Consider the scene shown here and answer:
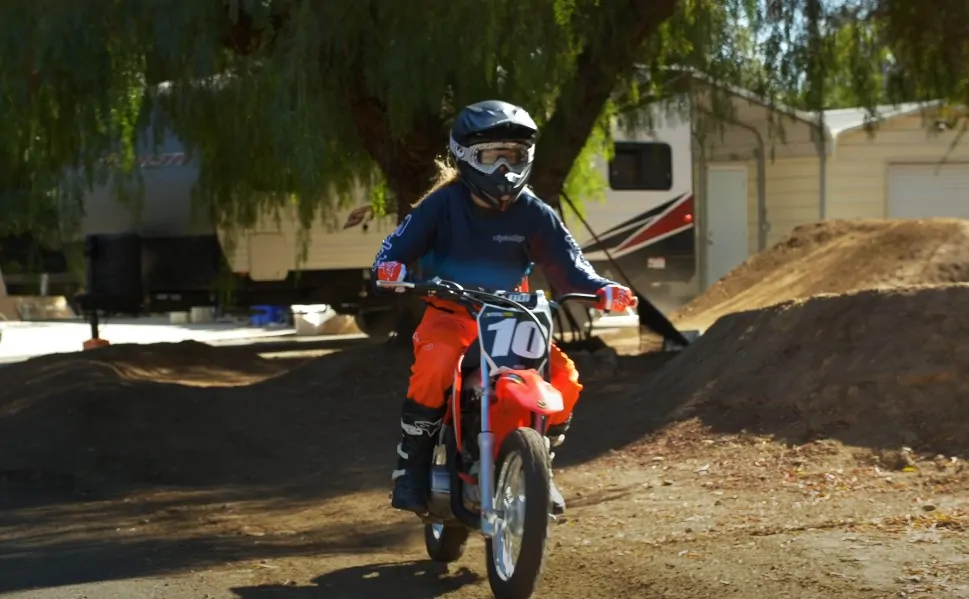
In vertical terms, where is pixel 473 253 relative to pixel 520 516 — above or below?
above

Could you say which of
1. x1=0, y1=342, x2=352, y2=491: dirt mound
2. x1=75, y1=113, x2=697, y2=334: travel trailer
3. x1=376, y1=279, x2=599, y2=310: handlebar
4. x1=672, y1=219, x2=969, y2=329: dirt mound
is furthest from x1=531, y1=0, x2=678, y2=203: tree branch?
x1=376, y1=279, x2=599, y2=310: handlebar

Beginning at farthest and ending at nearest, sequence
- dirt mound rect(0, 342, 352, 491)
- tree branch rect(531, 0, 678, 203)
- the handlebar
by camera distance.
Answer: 1. tree branch rect(531, 0, 678, 203)
2. dirt mound rect(0, 342, 352, 491)
3. the handlebar

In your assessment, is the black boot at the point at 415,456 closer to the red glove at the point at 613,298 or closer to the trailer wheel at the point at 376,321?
the red glove at the point at 613,298

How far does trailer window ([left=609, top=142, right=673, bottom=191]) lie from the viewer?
20.4m

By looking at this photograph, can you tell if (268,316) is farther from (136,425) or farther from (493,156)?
(493,156)

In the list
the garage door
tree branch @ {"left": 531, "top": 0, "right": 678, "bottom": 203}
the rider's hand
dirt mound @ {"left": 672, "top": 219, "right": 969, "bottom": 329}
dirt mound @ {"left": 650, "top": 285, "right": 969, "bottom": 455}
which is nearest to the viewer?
the rider's hand

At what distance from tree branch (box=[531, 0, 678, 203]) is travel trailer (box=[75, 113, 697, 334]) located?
4.03m

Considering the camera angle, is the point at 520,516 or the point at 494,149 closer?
the point at 520,516

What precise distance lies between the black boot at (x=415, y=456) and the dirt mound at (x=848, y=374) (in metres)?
2.90

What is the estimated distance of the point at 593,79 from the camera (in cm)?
1083

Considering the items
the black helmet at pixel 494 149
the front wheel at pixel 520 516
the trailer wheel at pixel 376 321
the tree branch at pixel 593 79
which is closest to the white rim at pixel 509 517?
the front wheel at pixel 520 516

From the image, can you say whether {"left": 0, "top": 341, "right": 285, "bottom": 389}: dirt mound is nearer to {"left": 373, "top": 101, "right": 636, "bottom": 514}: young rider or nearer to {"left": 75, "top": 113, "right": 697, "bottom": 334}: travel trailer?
{"left": 75, "top": 113, "right": 697, "bottom": 334}: travel trailer

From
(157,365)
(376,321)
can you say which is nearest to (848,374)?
(157,365)

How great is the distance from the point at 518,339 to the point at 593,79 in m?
6.06
